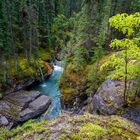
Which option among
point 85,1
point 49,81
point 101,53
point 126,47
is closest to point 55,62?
point 49,81

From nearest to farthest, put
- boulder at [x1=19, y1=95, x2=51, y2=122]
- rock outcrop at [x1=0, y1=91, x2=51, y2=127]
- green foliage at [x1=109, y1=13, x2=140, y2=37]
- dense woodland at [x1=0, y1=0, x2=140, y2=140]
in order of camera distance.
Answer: green foliage at [x1=109, y1=13, x2=140, y2=37], dense woodland at [x1=0, y1=0, x2=140, y2=140], rock outcrop at [x1=0, y1=91, x2=51, y2=127], boulder at [x1=19, y1=95, x2=51, y2=122]

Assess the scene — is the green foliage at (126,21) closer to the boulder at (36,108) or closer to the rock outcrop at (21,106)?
the rock outcrop at (21,106)

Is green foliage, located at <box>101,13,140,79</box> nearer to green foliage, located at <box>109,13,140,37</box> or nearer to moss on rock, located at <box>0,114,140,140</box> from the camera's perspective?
green foliage, located at <box>109,13,140,37</box>

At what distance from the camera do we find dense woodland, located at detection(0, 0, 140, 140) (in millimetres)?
15070

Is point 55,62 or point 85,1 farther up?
point 85,1

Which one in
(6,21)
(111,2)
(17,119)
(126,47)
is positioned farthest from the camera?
(111,2)

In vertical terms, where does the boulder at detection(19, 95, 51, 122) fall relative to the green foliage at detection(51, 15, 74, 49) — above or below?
below

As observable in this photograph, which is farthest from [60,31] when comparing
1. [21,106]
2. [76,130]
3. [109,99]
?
[76,130]

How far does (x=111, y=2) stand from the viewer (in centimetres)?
4541

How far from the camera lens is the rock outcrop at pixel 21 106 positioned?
3234 cm

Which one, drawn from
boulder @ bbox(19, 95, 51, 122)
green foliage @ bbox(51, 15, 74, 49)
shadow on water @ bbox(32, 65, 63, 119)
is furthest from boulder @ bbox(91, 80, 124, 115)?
green foliage @ bbox(51, 15, 74, 49)

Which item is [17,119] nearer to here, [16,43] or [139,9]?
[16,43]

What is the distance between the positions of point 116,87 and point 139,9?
29.4 meters

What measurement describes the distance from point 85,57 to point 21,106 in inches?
434
